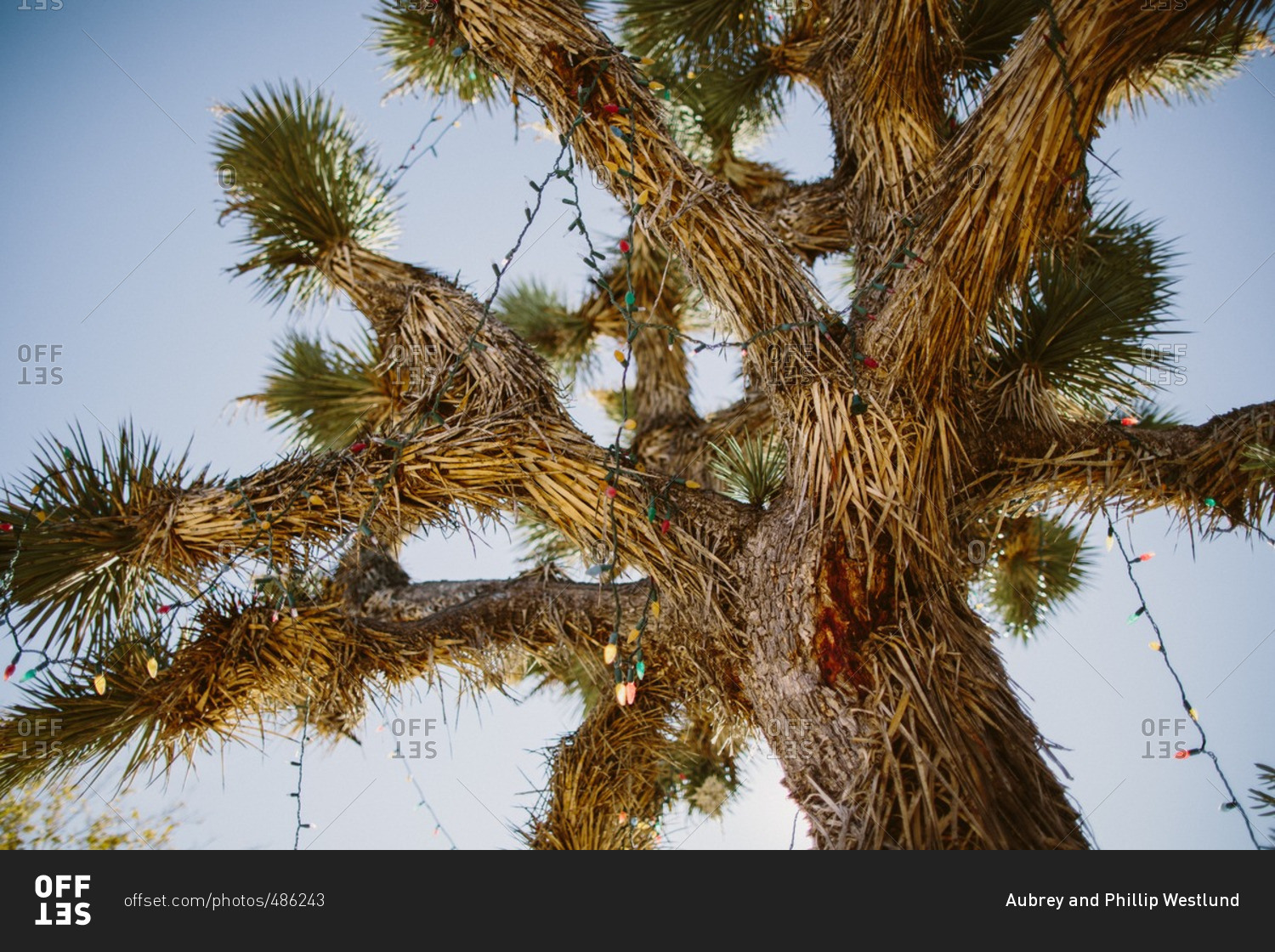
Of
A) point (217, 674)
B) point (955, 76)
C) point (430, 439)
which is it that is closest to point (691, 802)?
point (217, 674)

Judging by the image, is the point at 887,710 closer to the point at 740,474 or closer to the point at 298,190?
the point at 740,474

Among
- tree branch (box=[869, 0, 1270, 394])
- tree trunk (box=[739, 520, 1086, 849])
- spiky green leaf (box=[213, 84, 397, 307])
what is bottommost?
tree trunk (box=[739, 520, 1086, 849])

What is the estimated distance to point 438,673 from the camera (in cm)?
242

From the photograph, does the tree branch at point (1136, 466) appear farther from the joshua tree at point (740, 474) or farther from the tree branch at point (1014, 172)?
the tree branch at point (1014, 172)

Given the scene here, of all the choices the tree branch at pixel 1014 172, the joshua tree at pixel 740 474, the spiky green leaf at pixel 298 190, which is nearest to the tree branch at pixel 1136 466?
the joshua tree at pixel 740 474

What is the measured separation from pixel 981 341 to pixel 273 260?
2.12 meters

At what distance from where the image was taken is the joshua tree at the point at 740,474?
5.00 ft

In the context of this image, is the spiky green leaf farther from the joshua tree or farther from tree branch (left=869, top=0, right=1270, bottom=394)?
tree branch (left=869, top=0, right=1270, bottom=394)

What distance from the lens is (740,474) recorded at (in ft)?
8.42

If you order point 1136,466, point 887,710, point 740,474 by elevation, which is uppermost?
point 740,474

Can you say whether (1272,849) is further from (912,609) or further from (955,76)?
(955,76)

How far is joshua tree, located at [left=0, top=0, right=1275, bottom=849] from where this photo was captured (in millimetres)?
1523

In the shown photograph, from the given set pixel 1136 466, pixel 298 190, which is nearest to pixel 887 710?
pixel 1136 466

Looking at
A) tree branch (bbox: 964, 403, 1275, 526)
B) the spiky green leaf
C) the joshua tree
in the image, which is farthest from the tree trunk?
the spiky green leaf
